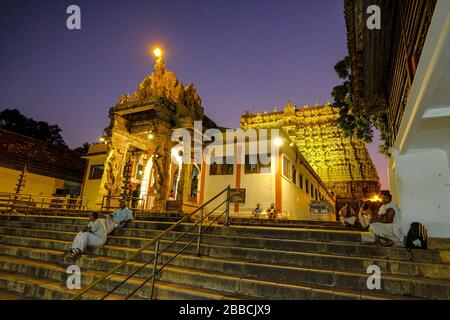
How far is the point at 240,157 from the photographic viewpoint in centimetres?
1495

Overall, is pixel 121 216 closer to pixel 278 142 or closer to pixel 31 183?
pixel 278 142

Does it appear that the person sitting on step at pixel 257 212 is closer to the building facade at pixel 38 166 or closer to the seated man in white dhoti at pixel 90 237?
the seated man in white dhoti at pixel 90 237

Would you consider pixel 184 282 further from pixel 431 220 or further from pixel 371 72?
pixel 371 72

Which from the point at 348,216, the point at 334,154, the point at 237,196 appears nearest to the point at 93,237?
the point at 348,216

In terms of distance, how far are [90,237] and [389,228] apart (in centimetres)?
645

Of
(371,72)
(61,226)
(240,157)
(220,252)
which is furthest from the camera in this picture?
(240,157)

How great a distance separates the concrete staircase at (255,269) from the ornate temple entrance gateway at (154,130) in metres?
4.91

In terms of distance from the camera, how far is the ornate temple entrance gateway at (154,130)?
11.1 meters

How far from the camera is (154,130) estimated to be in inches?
462

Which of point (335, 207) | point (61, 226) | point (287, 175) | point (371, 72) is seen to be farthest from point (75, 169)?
point (335, 207)

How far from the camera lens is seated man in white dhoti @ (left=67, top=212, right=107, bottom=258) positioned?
5.59m

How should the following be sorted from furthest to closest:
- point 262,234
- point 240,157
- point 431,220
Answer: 1. point 240,157
2. point 262,234
3. point 431,220
